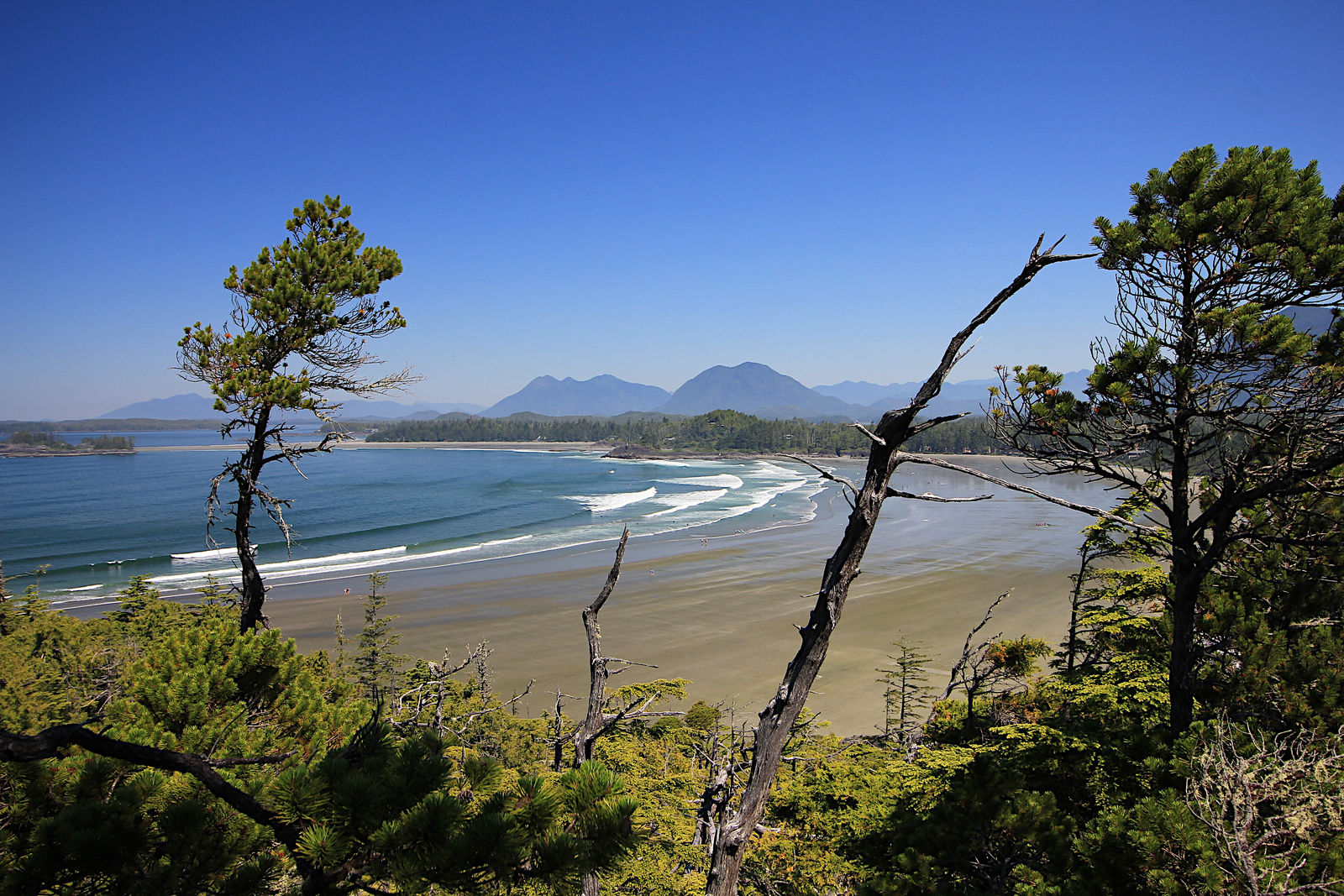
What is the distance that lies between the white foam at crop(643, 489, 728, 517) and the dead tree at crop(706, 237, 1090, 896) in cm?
4784

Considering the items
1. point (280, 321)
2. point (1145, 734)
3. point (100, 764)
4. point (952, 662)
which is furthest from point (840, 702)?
point (100, 764)

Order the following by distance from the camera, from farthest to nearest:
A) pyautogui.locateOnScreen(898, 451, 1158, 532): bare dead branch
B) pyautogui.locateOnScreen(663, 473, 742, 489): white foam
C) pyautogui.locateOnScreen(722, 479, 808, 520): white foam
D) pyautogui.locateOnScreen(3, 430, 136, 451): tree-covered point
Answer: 1. pyautogui.locateOnScreen(3, 430, 136, 451): tree-covered point
2. pyautogui.locateOnScreen(663, 473, 742, 489): white foam
3. pyautogui.locateOnScreen(722, 479, 808, 520): white foam
4. pyautogui.locateOnScreen(898, 451, 1158, 532): bare dead branch

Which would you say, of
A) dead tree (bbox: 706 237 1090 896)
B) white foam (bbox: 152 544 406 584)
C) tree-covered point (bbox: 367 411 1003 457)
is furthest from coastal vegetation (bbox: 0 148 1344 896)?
tree-covered point (bbox: 367 411 1003 457)

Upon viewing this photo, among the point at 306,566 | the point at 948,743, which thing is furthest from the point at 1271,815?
the point at 306,566

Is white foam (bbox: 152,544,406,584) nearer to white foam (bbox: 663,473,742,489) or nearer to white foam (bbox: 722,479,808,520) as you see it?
white foam (bbox: 722,479,808,520)

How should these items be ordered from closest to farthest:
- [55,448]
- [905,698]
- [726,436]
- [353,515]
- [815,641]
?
[815,641], [905,698], [353,515], [55,448], [726,436]

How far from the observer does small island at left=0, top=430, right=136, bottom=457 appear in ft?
398

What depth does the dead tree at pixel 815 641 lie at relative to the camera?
3.04 metres

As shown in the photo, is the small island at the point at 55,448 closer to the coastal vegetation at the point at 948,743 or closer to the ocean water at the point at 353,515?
the ocean water at the point at 353,515

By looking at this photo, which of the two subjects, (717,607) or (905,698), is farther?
(717,607)

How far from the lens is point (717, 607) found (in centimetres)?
2705

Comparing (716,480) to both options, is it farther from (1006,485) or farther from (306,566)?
(1006,485)

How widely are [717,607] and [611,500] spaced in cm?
3548

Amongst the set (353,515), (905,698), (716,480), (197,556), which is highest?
(353,515)
